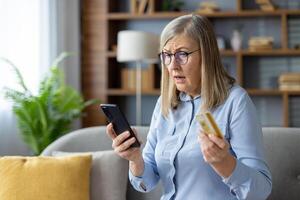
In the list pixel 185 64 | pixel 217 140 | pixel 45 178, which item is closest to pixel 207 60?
pixel 185 64

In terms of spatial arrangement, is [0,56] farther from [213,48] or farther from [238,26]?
[213,48]

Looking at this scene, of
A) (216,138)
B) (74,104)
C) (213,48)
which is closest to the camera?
(216,138)

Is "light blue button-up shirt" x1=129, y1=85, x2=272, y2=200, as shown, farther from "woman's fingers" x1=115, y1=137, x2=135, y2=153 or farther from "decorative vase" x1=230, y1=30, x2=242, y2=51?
"decorative vase" x1=230, y1=30, x2=242, y2=51

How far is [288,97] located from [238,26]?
2.55 feet

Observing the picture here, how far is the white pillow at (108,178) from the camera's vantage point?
2408 millimetres

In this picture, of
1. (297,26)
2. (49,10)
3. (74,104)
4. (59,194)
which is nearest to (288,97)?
(297,26)

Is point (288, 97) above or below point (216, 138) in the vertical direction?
below

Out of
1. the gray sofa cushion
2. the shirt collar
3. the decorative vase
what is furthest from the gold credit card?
the decorative vase

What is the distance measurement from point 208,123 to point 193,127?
0.44 metres

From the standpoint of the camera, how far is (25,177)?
2.33m

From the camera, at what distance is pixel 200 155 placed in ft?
5.70

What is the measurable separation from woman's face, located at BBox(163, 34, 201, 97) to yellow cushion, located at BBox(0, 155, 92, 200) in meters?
0.77

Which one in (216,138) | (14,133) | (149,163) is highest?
(216,138)

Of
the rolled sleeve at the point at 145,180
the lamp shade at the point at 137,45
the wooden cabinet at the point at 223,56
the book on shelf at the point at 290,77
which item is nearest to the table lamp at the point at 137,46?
the lamp shade at the point at 137,45
